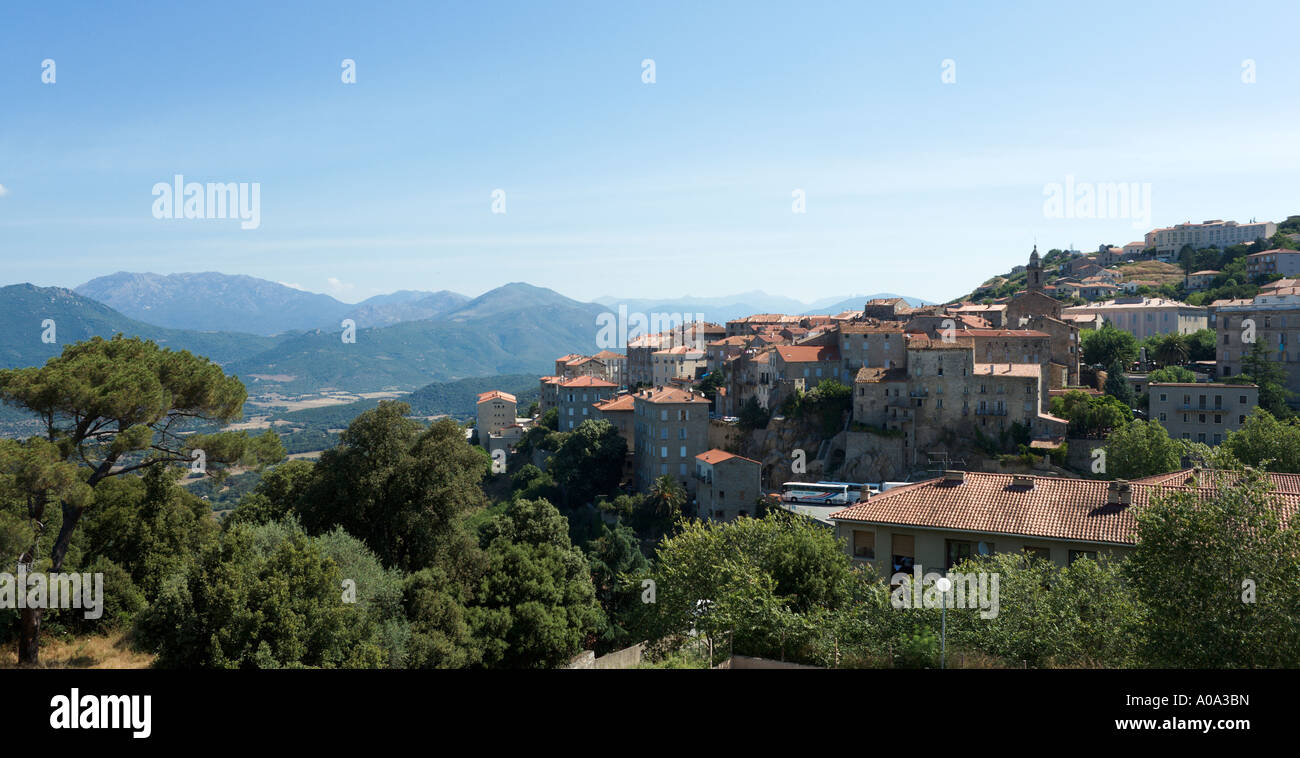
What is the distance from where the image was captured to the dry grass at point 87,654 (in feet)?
67.3

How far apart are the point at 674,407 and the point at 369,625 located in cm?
4761

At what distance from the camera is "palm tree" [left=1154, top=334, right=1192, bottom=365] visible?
77.5 meters

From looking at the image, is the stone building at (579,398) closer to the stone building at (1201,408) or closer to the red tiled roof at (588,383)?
the red tiled roof at (588,383)

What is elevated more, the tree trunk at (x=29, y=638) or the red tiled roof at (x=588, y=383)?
the red tiled roof at (x=588, y=383)

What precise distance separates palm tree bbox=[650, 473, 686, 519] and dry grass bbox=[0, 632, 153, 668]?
4276 cm

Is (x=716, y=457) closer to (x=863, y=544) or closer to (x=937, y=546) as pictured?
(x=863, y=544)

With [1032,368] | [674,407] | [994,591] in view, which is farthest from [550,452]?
[994,591]

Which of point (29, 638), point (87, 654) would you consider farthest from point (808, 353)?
point (29, 638)

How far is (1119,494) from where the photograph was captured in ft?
87.4

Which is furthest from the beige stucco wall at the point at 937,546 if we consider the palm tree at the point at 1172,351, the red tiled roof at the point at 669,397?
the palm tree at the point at 1172,351

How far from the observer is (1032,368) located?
61.9m

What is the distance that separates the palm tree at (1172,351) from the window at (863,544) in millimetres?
64915

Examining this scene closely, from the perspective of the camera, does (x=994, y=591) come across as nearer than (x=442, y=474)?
Yes
